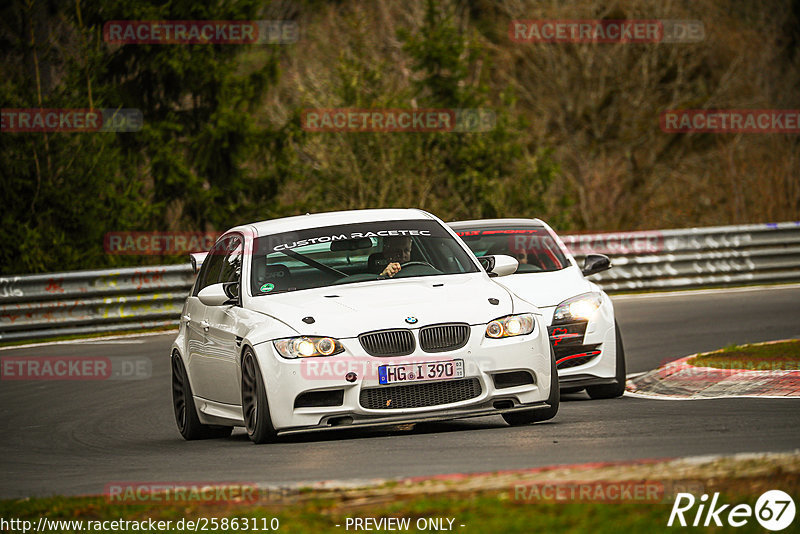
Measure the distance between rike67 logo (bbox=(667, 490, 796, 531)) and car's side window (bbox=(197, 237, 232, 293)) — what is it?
6.04m

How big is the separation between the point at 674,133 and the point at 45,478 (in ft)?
110

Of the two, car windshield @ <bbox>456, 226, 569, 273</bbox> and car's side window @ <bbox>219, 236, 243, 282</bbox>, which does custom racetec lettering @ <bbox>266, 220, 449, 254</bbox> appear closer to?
car's side window @ <bbox>219, 236, 243, 282</bbox>

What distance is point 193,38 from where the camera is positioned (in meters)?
29.9

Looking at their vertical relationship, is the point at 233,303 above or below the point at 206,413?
above

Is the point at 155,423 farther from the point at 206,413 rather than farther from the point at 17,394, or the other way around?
the point at 17,394

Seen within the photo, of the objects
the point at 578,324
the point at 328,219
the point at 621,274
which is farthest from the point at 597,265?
the point at 621,274

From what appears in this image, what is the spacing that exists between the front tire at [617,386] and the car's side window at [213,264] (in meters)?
3.29

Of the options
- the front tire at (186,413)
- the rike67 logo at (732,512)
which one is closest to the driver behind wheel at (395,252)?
the front tire at (186,413)

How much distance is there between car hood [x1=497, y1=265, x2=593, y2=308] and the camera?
1165 centimetres

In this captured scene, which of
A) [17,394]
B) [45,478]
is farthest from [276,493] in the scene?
[17,394]

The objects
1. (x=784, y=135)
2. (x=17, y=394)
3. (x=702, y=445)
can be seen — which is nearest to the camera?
(x=702, y=445)

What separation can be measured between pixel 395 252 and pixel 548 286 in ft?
6.88

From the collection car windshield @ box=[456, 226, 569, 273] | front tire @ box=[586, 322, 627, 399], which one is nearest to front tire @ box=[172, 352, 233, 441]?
front tire @ box=[586, 322, 627, 399]

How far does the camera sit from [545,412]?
9523 millimetres
